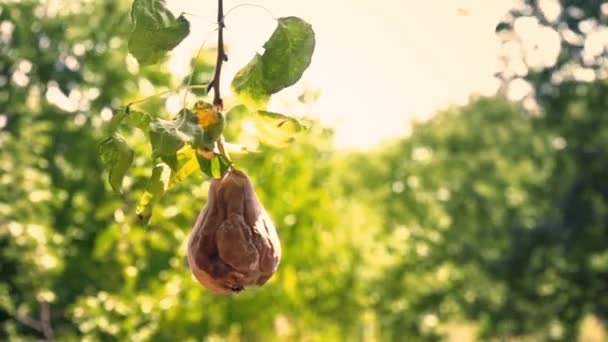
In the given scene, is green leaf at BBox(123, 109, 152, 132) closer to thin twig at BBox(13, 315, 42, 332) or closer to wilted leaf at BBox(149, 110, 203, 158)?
wilted leaf at BBox(149, 110, 203, 158)

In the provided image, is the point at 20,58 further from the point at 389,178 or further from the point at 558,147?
the point at 558,147

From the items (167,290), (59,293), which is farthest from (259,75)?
(59,293)

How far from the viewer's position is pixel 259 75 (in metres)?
0.58

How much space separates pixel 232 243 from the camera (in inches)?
21.2

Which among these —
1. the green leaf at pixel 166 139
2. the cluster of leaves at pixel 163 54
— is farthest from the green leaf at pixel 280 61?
the green leaf at pixel 166 139

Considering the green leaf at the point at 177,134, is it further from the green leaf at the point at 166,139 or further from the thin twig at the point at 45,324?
the thin twig at the point at 45,324

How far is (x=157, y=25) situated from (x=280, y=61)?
70 mm

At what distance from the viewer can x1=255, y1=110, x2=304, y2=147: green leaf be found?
59cm

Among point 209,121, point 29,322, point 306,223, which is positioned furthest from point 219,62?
point 29,322

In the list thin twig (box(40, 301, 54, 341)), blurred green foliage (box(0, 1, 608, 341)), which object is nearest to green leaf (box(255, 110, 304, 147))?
blurred green foliage (box(0, 1, 608, 341))

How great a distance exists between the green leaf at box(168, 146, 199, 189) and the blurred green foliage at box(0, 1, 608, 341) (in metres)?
0.61

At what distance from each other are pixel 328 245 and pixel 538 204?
8.27 ft

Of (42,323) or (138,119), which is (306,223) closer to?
(42,323)

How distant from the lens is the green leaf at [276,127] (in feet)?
1.95
